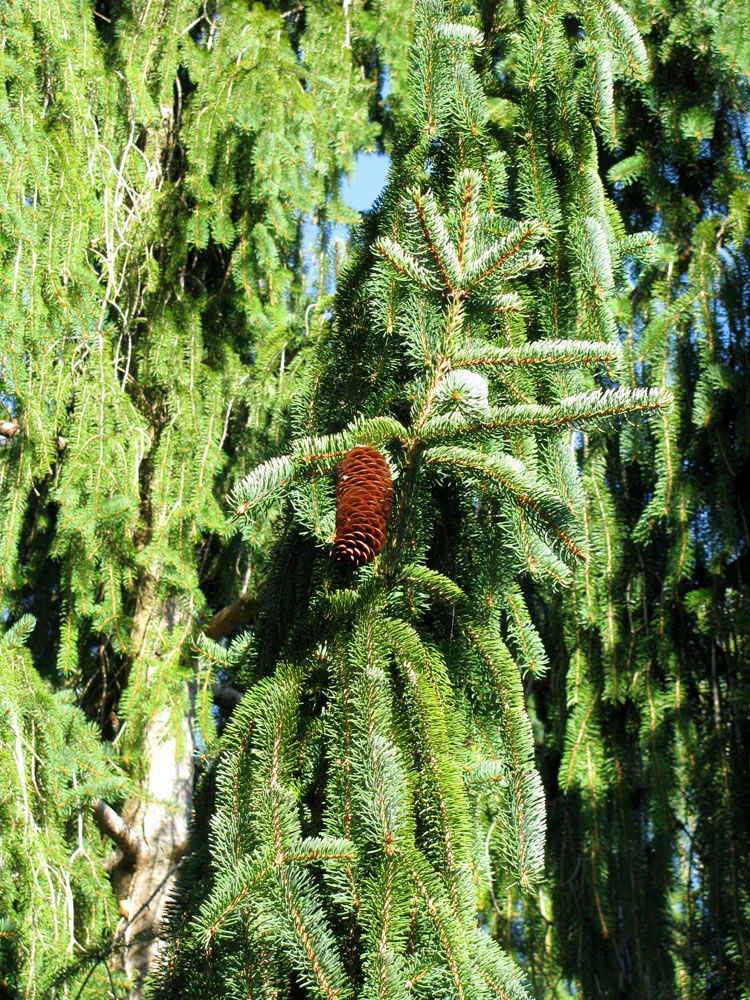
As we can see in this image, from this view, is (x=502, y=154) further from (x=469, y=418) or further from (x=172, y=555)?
(x=172, y=555)

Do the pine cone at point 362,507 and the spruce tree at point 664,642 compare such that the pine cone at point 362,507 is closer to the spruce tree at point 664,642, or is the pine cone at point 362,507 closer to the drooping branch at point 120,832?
the spruce tree at point 664,642

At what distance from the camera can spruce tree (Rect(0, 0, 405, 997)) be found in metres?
2.74

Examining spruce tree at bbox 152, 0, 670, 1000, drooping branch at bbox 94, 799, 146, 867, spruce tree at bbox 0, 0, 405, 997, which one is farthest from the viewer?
drooping branch at bbox 94, 799, 146, 867

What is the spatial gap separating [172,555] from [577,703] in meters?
1.37

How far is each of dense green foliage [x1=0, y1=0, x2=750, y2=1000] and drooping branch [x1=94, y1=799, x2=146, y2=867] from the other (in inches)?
3.6

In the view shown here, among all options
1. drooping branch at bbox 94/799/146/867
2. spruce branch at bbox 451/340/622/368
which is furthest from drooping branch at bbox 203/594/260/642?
spruce branch at bbox 451/340/622/368

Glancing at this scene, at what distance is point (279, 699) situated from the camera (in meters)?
1.25

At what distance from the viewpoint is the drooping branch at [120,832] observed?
3.21 meters

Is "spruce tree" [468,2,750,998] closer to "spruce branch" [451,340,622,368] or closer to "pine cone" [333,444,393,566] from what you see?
"spruce branch" [451,340,622,368]

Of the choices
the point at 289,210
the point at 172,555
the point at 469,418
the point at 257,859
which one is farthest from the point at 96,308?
the point at 257,859

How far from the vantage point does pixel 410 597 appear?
1344 mm

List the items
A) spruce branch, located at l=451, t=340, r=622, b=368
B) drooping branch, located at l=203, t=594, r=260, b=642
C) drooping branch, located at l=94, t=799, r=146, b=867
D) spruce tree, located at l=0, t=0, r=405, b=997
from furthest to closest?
drooping branch, located at l=203, t=594, r=260, b=642 < drooping branch, located at l=94, t=799, r=146, b=867 < spruce tree, located at l=0, t=0, r=405, b=997 < spruce branch, located at l=451, t=340, r=622, b=368

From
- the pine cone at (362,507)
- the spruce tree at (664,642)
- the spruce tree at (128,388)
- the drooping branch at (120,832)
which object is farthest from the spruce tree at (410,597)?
the drooping branch at (120,832)

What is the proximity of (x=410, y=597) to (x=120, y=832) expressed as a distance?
7.67 ft
